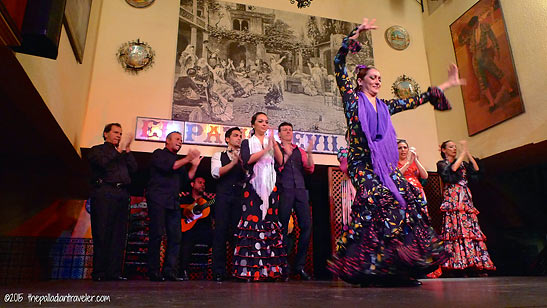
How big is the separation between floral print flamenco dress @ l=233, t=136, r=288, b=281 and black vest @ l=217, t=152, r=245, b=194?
353 millimetres

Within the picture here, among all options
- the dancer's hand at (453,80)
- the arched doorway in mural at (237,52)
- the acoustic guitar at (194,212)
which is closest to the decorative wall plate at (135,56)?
the arched doorway in mural at (237,52)

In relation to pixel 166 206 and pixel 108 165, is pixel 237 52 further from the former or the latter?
pixel 166 206

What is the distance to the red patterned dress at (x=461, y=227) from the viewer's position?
14.5 feet

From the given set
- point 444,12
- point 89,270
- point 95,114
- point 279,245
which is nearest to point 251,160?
point 279,245

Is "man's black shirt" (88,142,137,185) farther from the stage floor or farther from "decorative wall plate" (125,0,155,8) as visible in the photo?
"decorative wall plate" (125,0,155,8)

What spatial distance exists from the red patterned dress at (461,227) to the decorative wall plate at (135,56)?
14.0 feet

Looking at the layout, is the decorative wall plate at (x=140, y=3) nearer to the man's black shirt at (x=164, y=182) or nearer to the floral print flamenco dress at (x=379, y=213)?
the man's black shirt at (x=164, y=182)

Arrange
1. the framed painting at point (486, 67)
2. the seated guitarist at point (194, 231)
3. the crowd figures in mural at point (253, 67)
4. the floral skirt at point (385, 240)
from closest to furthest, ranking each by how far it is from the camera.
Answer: the floral skirt at point (385, 240) < the seated guitarist at point (194, 231) < the framed painting at point (486, 67) < the crowd figures in mural at point (253, 67)

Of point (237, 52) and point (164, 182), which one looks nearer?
point (164, 182)

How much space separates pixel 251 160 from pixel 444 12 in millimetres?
5241

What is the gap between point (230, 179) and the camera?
3.80 m

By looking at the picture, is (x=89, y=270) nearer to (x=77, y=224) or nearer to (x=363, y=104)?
(x=77, y=224)

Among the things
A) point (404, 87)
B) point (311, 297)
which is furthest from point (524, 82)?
point (311, 297)

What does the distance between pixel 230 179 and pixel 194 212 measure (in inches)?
59.2
